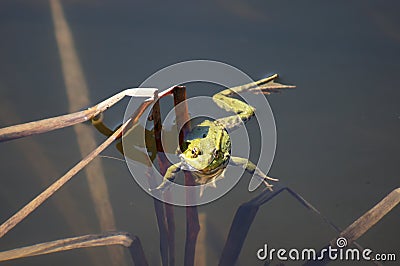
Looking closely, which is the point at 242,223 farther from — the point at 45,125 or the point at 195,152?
the point at 45,125

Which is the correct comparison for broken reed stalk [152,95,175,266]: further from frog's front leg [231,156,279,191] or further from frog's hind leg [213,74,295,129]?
frog's hind leg [213,74,295,129]

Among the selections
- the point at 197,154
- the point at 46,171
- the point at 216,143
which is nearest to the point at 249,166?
the point at 216,143

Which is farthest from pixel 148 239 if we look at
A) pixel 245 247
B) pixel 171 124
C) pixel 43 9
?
pixel 43 9

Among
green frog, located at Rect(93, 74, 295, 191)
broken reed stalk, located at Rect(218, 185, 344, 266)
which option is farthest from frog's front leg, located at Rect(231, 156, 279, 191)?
broken reed stalk, located at Rect(218, 185, 344, 266)

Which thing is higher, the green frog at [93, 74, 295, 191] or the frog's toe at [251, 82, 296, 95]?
the frog's toe at [251, 82, 296, 95]

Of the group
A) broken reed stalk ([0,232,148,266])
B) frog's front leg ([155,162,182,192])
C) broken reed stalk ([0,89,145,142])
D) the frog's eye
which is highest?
broken reed stalk ([0,89,145,142])

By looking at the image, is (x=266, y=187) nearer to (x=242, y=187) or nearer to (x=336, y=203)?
(x=242, y=187)
